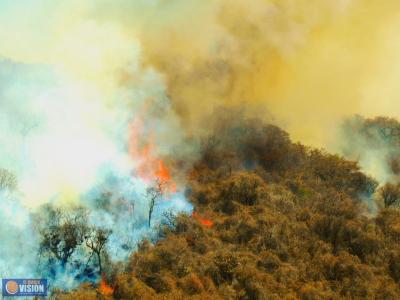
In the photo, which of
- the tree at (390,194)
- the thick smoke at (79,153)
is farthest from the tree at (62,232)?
the tree at (390,194)

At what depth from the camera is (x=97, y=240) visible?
74.4m

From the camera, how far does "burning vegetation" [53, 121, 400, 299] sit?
249 ft

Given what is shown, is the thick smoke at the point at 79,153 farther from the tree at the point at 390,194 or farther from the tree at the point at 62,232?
the tree at the point at 390,194

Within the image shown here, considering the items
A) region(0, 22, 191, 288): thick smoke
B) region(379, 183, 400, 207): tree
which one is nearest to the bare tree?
region(0, 22, 191, 288): thick smoke

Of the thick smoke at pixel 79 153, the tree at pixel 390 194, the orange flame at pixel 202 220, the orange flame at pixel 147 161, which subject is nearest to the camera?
the thick smoke at pixel 79 153

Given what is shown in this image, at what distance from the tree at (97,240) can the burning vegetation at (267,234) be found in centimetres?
A: 270

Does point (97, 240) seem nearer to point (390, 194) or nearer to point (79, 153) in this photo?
point (79, 153)

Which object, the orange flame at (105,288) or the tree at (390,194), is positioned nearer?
the orange flame at (105,288)

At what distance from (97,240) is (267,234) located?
2400 cm

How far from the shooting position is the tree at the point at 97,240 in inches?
2881

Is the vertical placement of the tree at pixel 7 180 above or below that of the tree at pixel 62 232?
above

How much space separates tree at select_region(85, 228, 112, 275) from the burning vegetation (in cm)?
270

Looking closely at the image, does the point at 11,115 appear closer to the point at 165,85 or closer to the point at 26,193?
the point at 26,193

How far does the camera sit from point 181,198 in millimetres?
91500
